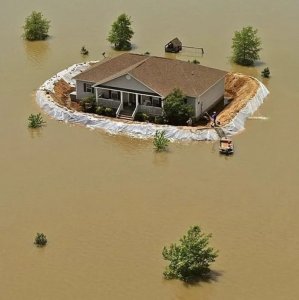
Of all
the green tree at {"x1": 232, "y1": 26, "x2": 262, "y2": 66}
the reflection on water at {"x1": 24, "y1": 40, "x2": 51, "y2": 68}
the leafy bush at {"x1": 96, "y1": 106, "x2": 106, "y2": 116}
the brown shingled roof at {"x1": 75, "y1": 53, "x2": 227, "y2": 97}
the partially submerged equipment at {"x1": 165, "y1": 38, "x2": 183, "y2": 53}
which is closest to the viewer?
the brown shingled roof at {"x1": 75, "y1": 53, "x2": 227, "y2": 97}

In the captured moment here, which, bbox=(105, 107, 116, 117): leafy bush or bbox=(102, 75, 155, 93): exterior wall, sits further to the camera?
bbox=(105, 107, 116, 117): leafy bush

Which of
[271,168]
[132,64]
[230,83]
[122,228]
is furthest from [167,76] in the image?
[122,228]

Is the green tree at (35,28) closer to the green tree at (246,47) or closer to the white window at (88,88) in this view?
the white window at (88,88)

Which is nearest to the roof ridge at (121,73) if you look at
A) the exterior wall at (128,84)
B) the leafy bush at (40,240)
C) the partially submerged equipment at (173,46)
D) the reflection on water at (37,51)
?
the exterior wall at (128,84)

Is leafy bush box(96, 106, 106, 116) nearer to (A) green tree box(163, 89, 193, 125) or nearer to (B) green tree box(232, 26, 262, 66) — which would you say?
(A) green tree box(163, 89, 193, 125)

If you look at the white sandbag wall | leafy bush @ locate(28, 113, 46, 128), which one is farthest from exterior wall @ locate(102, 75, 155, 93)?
leafy bush @ locate(28, 113, 46, 128)

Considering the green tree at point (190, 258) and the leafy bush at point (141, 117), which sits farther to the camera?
the leafy bush at point (141, 117)

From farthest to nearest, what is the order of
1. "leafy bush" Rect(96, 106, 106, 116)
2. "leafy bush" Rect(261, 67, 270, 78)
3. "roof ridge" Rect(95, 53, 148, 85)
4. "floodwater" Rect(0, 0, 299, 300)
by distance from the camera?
"leafy bush" Rect(261, 67, 270, 78) < "leafy bush" Rect(96, 106, 106, 116) < "roof ridge" Rect(95, 53, 148, 85) < "floodwater" Rect(0, 0, 299, 300)
